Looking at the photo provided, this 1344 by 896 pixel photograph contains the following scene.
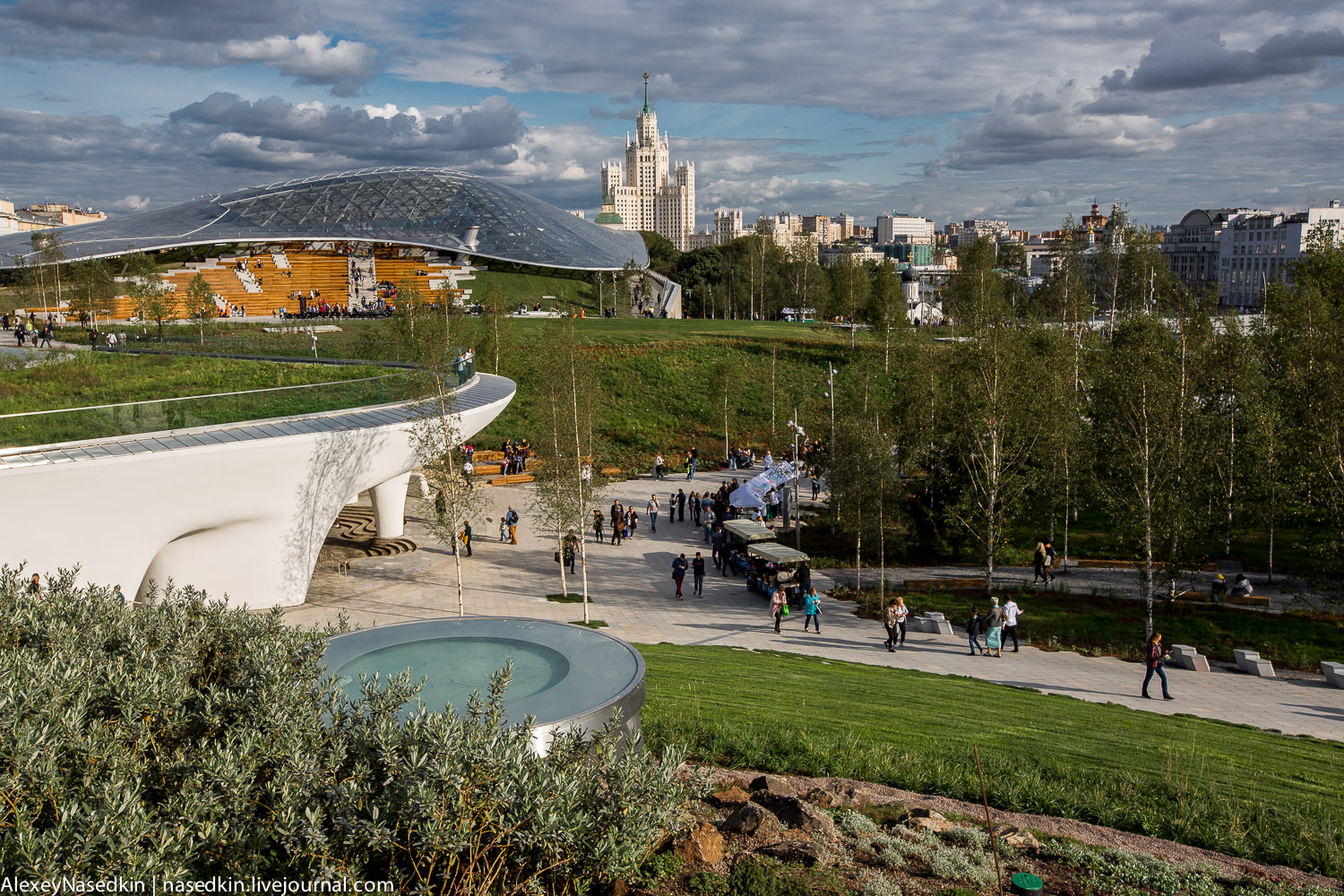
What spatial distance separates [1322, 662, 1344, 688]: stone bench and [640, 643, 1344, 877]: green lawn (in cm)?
364

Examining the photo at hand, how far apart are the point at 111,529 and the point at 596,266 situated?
1969 inches

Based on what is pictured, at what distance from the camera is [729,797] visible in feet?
22.8

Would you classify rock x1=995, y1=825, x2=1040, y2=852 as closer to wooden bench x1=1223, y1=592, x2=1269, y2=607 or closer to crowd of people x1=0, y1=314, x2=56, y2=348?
wooden bench x1=1223, y1=592, x2=1269, y2=607

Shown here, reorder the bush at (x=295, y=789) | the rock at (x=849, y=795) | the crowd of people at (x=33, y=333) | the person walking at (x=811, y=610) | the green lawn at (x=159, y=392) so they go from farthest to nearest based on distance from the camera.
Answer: the crowd of people at (x=33, y=333)
the person walking at (x=811, y=610)
the green lawn at (x=159, y=392)
the rock at (x=849, y=795)
the bush at (x=295, y=789)

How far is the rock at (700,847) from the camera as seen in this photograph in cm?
560

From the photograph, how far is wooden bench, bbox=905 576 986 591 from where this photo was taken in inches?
752

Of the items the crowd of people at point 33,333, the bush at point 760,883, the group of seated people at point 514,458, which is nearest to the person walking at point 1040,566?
the bush at point 760,883

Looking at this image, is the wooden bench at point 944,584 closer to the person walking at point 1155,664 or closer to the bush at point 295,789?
the person walking at point 1155,664

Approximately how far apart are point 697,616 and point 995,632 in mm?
5469

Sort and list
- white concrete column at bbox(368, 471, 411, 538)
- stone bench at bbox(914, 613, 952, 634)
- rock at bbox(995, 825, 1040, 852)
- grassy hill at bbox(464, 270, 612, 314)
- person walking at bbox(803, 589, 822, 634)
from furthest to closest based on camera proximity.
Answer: grassy hill at bbox(464, 270, 612, 314), white concrete column at bbox(368, 471, 411, 538), stone bench at bbox(914, 613, 952, 634), person walking at bbox(803, 589, 822, 634), rock at bbox(995, 825, 1040, 852)

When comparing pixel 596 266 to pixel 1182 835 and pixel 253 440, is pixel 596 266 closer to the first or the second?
pixel 253 440

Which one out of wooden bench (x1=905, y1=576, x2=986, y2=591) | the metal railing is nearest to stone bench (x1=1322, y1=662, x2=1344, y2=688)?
wooden bench (x1=905, y1=576, x2=986, y2=591)

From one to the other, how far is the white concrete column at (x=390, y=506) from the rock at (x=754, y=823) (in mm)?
16697

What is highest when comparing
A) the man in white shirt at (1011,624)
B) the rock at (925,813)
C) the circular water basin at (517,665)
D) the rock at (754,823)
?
the circular water basin at (517,665)
